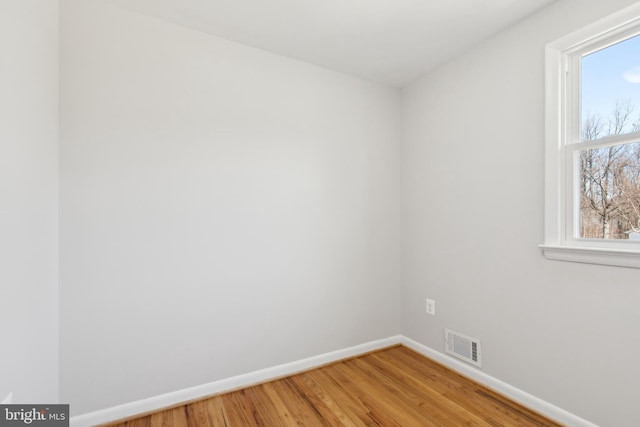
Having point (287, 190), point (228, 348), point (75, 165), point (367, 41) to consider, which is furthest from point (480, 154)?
point (75, 165)

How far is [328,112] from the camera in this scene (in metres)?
2.49

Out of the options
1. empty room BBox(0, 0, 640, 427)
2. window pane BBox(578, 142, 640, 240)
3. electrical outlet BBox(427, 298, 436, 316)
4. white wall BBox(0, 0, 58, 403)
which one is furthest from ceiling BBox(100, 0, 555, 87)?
electrical outlet BBox(427, 298, 436, 316)

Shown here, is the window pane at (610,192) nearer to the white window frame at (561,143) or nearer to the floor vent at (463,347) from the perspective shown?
the white window frame at (561,143)

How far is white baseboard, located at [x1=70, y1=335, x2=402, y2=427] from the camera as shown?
1.70m

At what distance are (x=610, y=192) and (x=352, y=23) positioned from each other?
1.78 m

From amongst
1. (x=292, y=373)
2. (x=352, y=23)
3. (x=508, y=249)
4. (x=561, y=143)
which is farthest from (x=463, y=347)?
(x=352, y=23)

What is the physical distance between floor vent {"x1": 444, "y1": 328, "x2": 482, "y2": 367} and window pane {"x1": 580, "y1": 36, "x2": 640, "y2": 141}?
1.50 meters

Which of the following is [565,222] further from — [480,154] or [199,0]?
[199,0]

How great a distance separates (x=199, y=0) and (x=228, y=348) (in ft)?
7.11

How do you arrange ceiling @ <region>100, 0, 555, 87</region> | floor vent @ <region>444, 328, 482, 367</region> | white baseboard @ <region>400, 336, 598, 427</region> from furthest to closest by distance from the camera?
1. floor vent @ <region>444, 328, 482, 367</region>
2. ceiling @ <region>100, 0, 555, 87</region>
3. white baseboard @ <region>400, 336, 598, 427</region>

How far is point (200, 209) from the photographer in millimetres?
1978

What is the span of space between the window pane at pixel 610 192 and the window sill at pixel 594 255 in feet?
0.50
